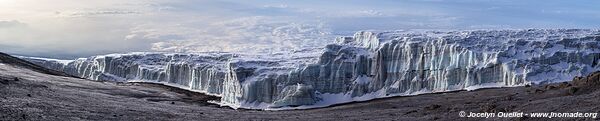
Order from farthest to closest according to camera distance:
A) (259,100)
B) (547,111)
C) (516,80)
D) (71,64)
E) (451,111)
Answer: (71,64) < (259,100) < (516,80) < (451,111) < (547,111)

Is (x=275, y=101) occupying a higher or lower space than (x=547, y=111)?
lower

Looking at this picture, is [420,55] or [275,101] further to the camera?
[420,55]

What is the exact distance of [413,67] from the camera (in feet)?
210

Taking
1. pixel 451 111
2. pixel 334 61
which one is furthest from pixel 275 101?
pixel 451 111

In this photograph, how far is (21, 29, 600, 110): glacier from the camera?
5800cm

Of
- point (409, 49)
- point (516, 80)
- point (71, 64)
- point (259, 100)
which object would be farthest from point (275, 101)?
point (71, 64)

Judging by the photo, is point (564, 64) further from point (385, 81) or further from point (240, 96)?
point (240, 96)

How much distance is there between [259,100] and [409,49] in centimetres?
1519

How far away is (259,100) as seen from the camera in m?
61.5

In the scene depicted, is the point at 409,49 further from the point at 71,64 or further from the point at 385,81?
the point at 71,64

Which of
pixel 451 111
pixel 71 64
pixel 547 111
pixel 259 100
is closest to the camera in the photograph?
pixel 547 111

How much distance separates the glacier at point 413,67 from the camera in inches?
2283

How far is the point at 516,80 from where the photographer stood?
56938 millimetres

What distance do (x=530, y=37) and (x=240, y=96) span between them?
27672 mm
